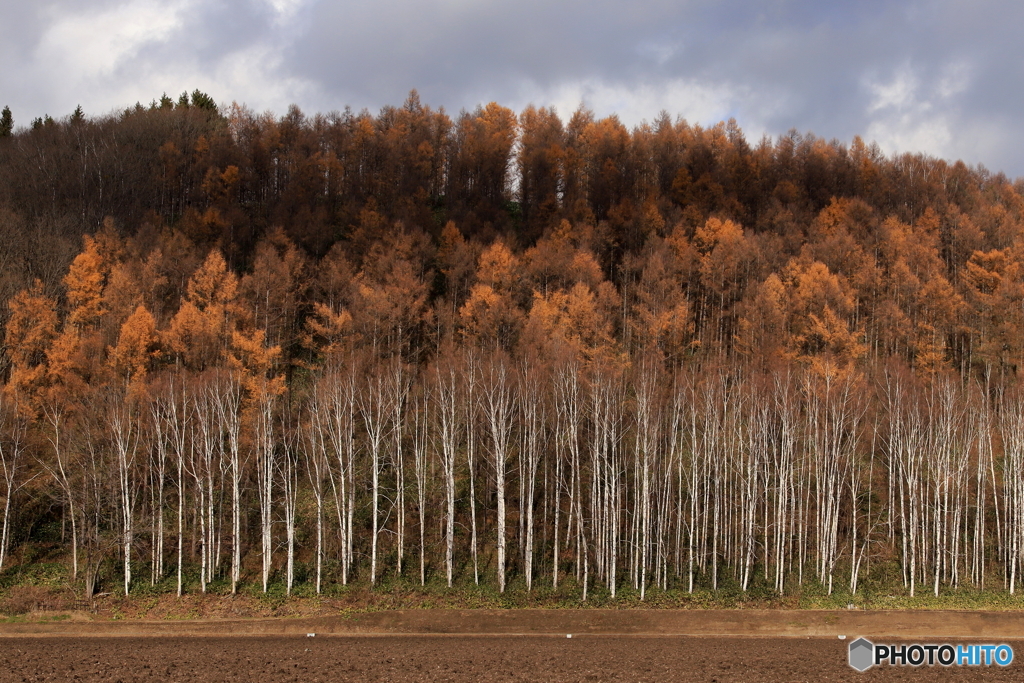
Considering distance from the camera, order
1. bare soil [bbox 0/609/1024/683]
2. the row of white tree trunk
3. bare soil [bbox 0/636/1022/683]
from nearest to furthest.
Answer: bare soil [bbox 0/636/1022/683], bare soil [bbox 0/609/1024/683], the row of white tree trunk

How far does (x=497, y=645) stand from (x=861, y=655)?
13.1 metres

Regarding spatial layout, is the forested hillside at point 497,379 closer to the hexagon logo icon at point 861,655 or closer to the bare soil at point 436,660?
the bare soil at point 436,660

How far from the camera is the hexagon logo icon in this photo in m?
23.2

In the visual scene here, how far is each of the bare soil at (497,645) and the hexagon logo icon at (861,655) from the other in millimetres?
386

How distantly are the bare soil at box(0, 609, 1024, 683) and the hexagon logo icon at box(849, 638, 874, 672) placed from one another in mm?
386

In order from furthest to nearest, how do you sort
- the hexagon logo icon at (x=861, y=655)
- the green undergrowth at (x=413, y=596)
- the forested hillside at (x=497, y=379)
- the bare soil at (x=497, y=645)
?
the forested hillside at (x=497, y=379) → the green undergrowth at (x=413, y=596) → the hexagon logo icon at (x=861, y=655) → the bare soil at (x=497, y=645)

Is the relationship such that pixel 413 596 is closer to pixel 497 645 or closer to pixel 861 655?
pixel 497 645

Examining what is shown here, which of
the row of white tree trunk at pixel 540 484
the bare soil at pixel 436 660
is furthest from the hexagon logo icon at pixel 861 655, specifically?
the row of white tree trunk at pixel 540 484

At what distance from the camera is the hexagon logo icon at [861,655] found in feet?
76.2

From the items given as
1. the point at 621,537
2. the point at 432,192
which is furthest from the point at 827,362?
the point at 432,192

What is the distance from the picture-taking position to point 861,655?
24125 millimetres

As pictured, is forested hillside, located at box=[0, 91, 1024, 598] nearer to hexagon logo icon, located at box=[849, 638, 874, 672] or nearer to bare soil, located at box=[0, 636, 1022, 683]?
bare soil, located at box=[0, 636, 1022, 683]

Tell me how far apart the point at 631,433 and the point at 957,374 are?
29351 millimetres

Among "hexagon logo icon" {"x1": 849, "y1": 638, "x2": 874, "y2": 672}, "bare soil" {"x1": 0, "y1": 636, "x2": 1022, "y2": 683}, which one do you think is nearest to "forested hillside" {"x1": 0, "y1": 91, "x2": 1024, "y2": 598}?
"bare soil" {"x1": 0, "y1": 636, "x2": 1022, "y2": 683}
